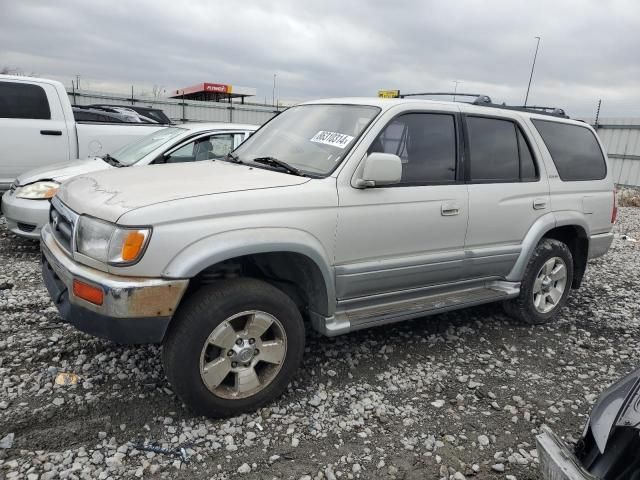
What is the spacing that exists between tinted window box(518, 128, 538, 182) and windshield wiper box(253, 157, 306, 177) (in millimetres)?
2042

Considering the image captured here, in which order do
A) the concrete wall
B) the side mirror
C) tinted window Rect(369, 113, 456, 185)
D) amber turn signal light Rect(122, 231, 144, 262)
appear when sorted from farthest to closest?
the concrete wall
tinted window Rect(369, 113, 456, 185)
the side mirror
amber turn signal light Rect(122, 231, 144, 262)

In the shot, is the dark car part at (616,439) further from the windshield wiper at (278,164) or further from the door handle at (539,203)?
the door handle at (539,203)

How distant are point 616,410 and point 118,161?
17.2 feet

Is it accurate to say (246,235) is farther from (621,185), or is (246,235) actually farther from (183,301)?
(621,185)

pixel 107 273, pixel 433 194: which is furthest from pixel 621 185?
pixel 107 273

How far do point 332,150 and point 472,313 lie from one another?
2.44 metres

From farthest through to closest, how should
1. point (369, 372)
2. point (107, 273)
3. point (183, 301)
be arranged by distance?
1. point (369, 372)
2. point (183, 301)
3. point (107, 273)

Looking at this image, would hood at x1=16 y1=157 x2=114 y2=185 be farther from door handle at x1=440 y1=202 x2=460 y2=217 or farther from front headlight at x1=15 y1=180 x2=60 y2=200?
door handle at x1=440 y1=202 x2=460 y2=217

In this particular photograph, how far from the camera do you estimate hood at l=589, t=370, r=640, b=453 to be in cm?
194

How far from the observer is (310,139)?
3.39 m

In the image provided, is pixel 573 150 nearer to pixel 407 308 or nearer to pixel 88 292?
pixel 407 308

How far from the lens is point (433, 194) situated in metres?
3.38

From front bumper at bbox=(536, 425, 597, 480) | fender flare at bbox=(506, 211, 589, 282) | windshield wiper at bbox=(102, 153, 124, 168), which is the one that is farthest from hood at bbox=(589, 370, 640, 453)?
windshield wiper at bbox=(102, 153, 124, 168)

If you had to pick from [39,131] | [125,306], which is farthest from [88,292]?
[39,131]
